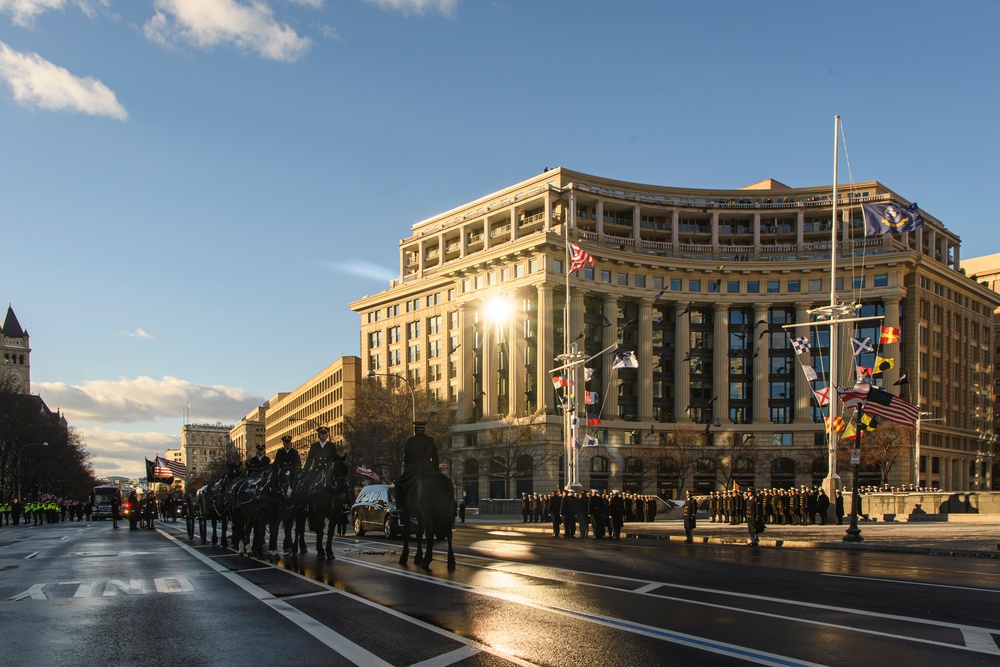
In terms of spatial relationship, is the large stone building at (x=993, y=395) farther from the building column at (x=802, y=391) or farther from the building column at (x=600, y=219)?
the building column at (x=600, y=219)

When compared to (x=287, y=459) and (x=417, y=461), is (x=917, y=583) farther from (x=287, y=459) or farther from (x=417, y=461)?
(x=287, y=459)

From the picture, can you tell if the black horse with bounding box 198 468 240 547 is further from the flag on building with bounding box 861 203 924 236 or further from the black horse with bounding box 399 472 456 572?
the flag on building with bounding box 861 203 924 236

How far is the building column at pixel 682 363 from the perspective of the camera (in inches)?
4318

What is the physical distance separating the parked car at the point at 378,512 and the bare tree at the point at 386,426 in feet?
127

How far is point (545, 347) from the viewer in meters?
102

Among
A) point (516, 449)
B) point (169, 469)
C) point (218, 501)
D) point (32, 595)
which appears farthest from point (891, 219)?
point (516, 449)

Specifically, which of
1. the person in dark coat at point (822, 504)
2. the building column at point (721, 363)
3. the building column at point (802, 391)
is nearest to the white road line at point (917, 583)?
the person in dark coat at point (822, 504)

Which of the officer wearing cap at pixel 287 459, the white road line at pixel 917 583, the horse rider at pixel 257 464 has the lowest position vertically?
the white road line at pixel 917 583

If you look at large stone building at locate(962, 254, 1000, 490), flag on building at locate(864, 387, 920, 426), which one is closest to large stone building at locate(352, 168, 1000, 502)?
large stone building at locate(962, 254, 1000, 490)

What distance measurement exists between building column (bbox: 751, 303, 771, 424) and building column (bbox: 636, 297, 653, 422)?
12491 mm

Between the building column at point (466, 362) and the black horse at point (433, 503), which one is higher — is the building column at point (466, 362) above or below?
above

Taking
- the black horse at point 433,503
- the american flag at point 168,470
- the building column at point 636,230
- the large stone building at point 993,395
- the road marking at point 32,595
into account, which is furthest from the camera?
the large stone building at point 993,395

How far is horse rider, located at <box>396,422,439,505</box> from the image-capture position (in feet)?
→ 51.6

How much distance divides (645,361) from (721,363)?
9.97 metres
